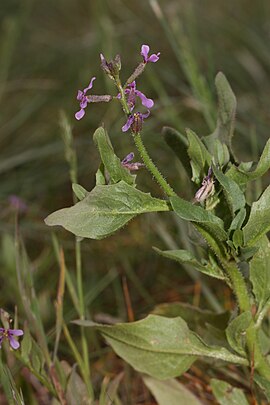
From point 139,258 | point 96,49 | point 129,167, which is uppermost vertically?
point 96,49

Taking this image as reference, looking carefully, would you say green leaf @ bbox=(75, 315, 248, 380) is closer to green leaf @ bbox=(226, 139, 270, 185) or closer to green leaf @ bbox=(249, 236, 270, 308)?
green leaf @ bbox=(249, 236, 270, 308)

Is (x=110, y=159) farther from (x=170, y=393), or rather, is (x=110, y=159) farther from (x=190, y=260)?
(x=170, y=393)

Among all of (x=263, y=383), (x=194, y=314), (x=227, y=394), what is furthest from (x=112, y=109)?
(x=263, y=383)

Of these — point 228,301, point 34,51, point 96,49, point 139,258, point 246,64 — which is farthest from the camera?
point 34,51

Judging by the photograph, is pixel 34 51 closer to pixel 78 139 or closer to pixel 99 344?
pixel 78 139

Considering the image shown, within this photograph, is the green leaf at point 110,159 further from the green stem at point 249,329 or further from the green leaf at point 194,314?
the green leaf at point 194,314

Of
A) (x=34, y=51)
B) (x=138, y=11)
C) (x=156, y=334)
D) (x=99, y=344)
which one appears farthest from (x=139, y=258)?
(x=138, y=11)
